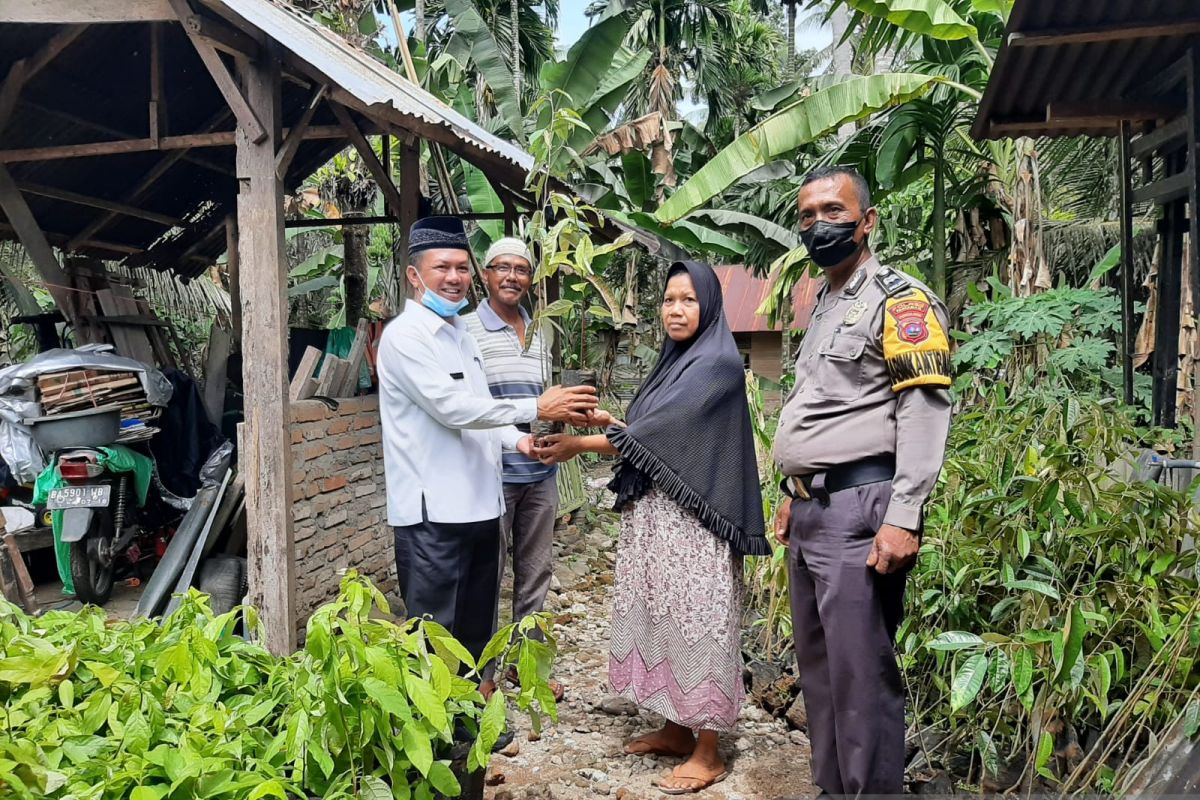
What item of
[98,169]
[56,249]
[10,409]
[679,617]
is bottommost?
[679,617]

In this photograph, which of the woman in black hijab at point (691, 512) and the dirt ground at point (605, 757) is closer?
the woman in black hijab at point (691, 512)

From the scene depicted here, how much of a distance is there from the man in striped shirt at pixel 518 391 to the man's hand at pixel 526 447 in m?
0.43

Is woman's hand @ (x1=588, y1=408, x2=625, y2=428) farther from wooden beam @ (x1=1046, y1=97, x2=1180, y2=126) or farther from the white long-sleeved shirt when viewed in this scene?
wooden beam @ (x1=1046, y1=97, x2=1180, y2=126)

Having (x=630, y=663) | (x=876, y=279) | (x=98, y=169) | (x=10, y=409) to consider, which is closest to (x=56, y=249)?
(x=98, y=169)

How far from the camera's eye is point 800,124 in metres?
6.00

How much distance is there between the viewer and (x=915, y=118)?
21.9 feet

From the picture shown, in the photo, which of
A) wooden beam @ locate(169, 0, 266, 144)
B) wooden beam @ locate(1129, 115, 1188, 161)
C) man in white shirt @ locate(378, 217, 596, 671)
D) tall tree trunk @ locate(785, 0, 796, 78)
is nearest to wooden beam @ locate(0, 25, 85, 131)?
wooden beam @ locate(169, 0, 266, 144)

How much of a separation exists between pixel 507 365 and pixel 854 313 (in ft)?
5.46

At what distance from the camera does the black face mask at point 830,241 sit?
238cm

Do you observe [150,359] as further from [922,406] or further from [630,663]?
[922,406]

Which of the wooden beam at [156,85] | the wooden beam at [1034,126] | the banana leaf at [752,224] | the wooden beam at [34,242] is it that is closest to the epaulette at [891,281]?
the wooden beam at [1034,126]

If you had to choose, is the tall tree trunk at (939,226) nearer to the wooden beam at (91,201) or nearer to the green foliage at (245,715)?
the green foliage at (245,715)

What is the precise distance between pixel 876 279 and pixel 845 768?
1.36 metres

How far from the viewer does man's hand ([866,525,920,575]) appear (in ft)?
7.03
